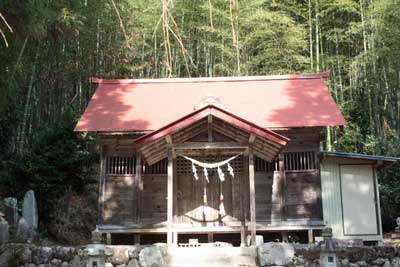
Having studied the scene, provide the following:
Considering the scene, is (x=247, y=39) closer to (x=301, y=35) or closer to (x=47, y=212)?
(x=301, y=35)

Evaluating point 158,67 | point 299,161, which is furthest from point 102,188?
point 158,67

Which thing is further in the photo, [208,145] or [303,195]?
[303,195]

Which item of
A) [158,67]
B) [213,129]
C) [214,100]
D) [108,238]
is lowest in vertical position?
[108,238]

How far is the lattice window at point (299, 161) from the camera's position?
33.1 ft

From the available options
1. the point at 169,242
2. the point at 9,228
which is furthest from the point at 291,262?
the point at 9,228

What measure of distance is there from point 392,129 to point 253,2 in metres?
6.31

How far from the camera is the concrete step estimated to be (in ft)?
24.8

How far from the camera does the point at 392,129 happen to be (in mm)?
14672

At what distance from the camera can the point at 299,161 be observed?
10.2 meters

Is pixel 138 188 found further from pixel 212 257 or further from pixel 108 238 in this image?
pixel 212 257

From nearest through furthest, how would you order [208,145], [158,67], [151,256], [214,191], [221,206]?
[151,256] < [208,145] < [221,206] < [214,191] < [158,67]

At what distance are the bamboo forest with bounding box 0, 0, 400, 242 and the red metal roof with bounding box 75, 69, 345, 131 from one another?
874 millimetres

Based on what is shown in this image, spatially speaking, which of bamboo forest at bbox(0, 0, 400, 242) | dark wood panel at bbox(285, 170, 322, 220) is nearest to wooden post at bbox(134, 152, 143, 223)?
bamboo forest at bbox(0, 0, 400, 242)

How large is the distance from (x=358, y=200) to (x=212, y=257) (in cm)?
419
